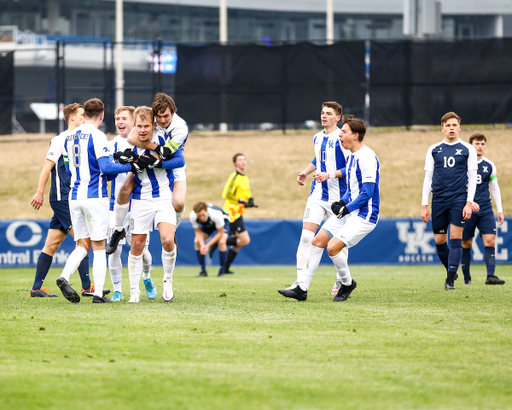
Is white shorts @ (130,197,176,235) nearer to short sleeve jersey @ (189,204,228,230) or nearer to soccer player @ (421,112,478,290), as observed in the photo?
soccer player @ (421,112,478,290)

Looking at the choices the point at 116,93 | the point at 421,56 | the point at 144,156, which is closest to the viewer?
the point at 144,156

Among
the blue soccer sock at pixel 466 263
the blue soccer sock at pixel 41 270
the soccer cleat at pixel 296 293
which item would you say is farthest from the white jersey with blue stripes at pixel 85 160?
the blue soccer sock at pixel 466 263

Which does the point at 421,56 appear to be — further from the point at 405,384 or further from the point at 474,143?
the point at 405,384

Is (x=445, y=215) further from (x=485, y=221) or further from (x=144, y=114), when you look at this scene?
(x=144, y=114)

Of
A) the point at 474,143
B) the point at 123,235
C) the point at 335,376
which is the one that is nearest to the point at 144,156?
the point at 123,235

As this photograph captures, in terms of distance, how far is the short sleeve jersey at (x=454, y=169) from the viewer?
9070 mm

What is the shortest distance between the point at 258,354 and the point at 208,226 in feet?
29.8

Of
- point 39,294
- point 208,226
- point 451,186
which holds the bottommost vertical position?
point 39,294

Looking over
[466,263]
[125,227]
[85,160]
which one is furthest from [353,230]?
[466,263]

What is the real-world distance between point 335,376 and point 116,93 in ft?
65.7

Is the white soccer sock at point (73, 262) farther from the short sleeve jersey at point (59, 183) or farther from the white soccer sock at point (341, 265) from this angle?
the white soccer sock at point (341, 265)

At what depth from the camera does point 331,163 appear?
8.32 meters

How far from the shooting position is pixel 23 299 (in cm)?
788

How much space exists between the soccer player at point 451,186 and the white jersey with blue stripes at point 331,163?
1.46 m
